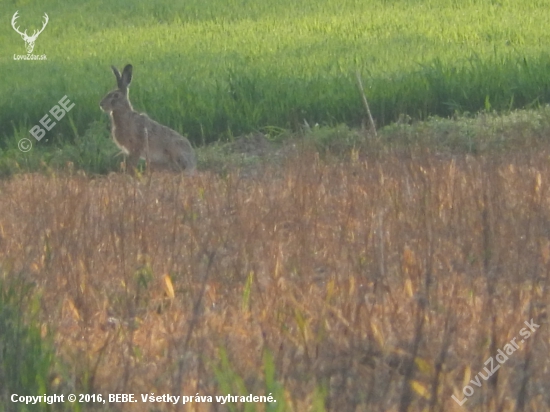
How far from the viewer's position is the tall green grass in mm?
10766

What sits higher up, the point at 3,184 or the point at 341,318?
the point at 341,318

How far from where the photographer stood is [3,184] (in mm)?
8375

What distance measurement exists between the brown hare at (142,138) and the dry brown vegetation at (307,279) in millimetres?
1295

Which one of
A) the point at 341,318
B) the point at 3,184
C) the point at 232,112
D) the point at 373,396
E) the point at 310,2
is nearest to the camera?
the point at 373,396

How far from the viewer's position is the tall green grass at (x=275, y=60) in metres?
10.8

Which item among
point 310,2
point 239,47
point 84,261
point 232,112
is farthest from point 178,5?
point 84,261

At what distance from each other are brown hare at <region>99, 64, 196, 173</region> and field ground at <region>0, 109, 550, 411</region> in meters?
1.07

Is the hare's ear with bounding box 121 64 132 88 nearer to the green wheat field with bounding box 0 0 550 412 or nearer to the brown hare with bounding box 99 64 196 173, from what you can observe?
the brown hare with bounding box 99 64 196 173

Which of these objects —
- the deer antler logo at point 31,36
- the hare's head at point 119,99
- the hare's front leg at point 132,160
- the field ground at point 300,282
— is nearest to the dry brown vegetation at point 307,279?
the field ground at point 300,282

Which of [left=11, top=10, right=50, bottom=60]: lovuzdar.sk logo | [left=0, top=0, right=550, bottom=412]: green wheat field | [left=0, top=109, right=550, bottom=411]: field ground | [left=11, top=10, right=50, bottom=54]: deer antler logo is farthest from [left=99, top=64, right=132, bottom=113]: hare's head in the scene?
[left=11, top=10, right=50, bottom=54]: deer antler logo

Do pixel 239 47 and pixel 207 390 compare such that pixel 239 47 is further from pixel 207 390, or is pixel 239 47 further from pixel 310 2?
pixel 207 390

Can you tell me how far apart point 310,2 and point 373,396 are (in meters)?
17.4

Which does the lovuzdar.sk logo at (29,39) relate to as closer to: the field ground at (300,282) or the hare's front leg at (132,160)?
the hare's front leg at (132,160)

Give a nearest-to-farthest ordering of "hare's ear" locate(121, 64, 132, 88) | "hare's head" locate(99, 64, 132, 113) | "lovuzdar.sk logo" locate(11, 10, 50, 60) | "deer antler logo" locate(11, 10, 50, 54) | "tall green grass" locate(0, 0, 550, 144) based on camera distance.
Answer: "hare's ear" locate(121, 64, 132, 88) < "hare's head" locate(99, 64, 132, 113) < "tall green grass" locate(0, 0, 550, 144) < "lovuzdar.sk logo" locate(11, 10, 50, 60) < "deer antler logo" locate(11, 10, 50, 54)
